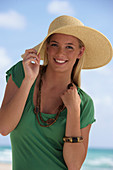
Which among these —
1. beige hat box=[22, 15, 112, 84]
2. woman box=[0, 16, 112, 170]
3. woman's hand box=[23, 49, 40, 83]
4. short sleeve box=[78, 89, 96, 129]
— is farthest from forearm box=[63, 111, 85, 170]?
beige hat box=[22, 15, 112, 84]

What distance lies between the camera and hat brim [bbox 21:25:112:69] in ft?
7.65

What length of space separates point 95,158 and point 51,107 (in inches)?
613

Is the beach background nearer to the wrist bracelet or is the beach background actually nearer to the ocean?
the ocean

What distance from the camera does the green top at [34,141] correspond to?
222cm

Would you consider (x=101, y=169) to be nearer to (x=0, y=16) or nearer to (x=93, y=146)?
(x=93, y=146)

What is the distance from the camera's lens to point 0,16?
64.8ft

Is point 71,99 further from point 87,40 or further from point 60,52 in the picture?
point 87,40

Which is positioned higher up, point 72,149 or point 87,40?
point 87,40

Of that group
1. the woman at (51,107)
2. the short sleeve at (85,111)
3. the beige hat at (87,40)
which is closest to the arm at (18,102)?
the woman at (51,107)

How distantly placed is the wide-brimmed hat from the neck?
14 centimetres

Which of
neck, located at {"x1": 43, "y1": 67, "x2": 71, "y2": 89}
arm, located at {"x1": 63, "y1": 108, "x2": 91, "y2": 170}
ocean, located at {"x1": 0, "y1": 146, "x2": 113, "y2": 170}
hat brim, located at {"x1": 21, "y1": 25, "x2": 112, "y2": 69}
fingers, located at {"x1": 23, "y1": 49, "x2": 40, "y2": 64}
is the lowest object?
ocean, located at {"x1": 0, "y1": 146, "x2": 113, "y2": 170}

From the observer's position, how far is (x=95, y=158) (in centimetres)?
1733

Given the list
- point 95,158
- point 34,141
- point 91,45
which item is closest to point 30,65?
point 34,141

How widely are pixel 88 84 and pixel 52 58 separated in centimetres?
1675
